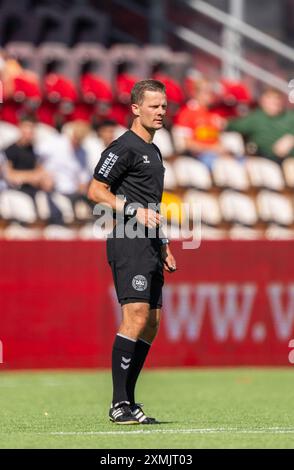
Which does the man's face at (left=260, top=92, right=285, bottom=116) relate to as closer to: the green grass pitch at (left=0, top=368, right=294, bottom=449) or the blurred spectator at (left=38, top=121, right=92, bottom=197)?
the blurred spectator at (left=38, top=121, right=92, bottom=197)

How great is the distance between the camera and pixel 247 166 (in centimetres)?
1599

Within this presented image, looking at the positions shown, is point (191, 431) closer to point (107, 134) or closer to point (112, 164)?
point (112, 164)

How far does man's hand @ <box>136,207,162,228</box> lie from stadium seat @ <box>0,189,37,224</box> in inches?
259

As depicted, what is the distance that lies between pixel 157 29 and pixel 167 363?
6.43 m

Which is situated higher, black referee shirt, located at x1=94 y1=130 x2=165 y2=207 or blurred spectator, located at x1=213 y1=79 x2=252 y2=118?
blurred spectator, located at x1=213 y1=79 x2=252 y2=118

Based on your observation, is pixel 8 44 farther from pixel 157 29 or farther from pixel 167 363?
pixel 167 363

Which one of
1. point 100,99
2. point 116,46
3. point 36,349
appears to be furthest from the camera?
point 116,46

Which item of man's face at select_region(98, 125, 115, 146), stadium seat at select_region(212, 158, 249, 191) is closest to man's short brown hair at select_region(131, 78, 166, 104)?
man's face at select_region(98, 125, 115, 146)

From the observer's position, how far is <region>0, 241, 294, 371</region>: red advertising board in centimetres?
1405

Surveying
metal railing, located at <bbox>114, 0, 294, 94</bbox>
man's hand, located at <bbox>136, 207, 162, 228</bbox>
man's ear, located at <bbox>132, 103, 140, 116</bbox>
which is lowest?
man's hand, located at <bbox>136, 207, 162, 228</bbox>

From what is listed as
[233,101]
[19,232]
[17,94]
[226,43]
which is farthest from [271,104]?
[19,232]

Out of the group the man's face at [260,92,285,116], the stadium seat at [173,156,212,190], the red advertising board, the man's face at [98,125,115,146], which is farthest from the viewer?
the man's face at [260,92,285,116]
